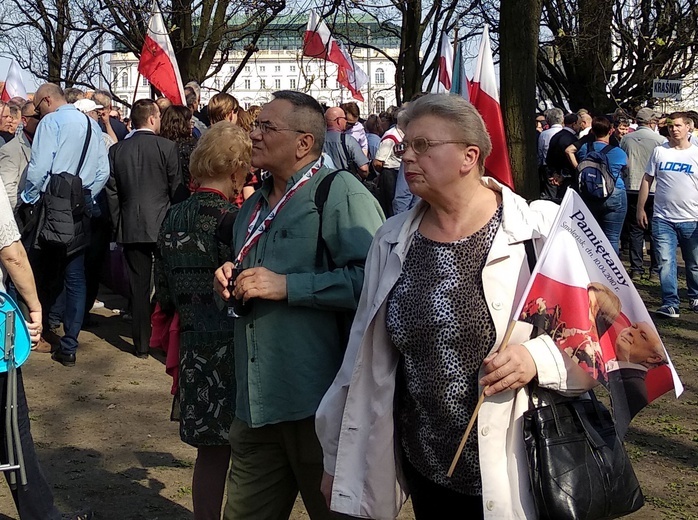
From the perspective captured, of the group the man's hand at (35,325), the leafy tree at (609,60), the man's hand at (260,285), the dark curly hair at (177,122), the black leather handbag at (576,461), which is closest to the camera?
the black leather handbag at (576,461)

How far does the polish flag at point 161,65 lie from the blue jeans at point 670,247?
5250 mm

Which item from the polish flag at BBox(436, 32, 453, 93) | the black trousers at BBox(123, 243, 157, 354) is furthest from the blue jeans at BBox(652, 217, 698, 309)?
the black trousers at BBox(123, 243, 157, 354)

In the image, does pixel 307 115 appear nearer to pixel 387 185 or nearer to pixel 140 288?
pixel 140 288

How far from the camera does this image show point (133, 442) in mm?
6066

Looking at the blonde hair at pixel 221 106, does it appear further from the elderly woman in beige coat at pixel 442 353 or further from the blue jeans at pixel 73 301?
the elderly woman in beige coat at pixel 442 353

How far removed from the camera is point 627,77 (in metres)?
28.4

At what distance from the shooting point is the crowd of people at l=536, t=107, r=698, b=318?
962 centimetres

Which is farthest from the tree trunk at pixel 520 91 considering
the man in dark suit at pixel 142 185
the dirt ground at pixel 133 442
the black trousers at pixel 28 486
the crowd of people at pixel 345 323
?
the black trousers at pixel 28 486

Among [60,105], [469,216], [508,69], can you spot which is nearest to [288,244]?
[469,216]

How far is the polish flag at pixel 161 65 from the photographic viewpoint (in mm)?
11062

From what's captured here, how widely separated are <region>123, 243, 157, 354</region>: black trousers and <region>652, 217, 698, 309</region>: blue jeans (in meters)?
4.86

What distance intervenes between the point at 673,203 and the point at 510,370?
7625mm

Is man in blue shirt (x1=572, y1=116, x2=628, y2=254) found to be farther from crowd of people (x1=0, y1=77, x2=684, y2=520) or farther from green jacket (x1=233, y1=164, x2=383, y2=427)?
green jacket (x1=233, y1=164, x2=383, y2=427)

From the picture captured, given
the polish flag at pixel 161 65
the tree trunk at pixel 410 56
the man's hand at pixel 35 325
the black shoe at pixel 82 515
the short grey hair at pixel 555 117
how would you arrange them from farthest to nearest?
the tree trunk at pixel 410 56
the short grey hair at pixel 555 117
the polish flag at pixel 161 65
the black shoe at pixel 82 515
the man's hand at pixel 35 325
